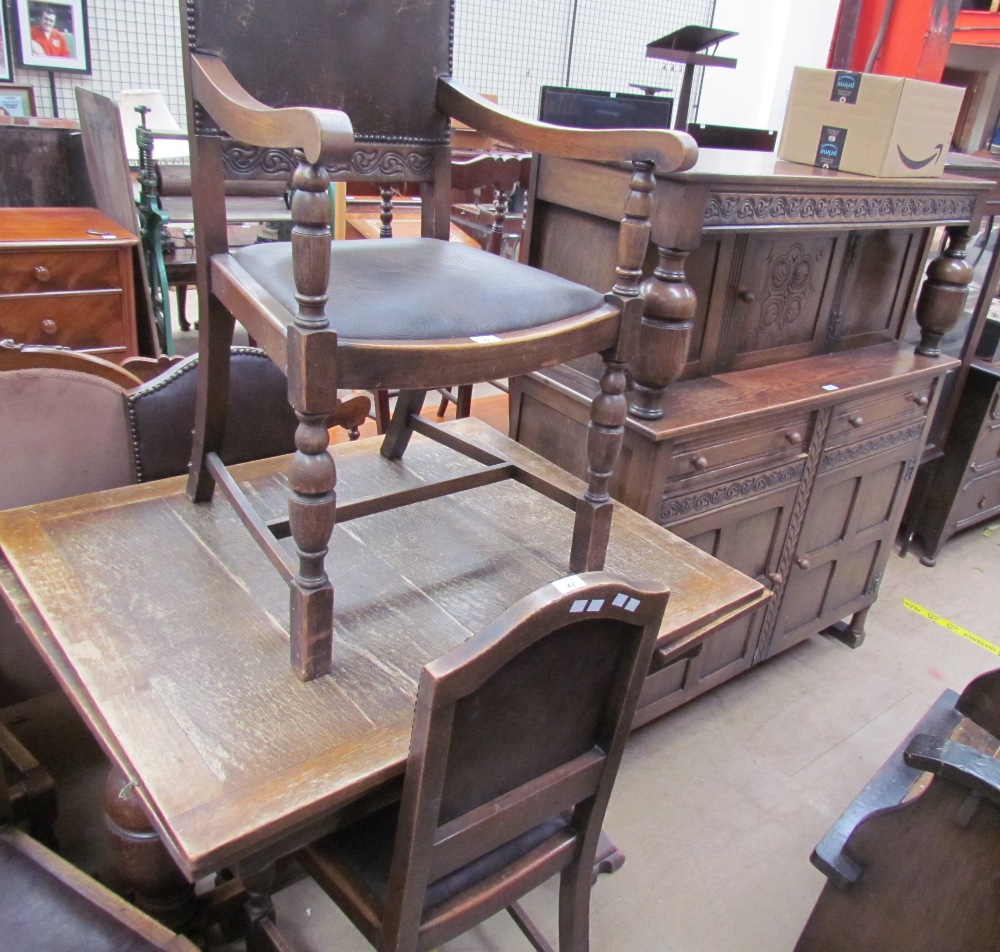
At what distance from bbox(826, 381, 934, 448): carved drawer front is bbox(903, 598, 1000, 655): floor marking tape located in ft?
2.29

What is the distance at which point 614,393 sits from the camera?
3.58 ft

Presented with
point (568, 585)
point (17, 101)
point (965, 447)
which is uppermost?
point (17, 101)

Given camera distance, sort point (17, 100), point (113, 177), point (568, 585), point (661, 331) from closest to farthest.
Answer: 1. point (568, 585)
2. point (661, 331)
3. point (113, 177)
4. point (17, 100)

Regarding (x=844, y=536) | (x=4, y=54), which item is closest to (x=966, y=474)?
(x=844, y=536)

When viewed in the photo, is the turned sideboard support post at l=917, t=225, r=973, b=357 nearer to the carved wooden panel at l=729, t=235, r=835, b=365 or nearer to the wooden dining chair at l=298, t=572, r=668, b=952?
the carved wooden panel at l=729, t=235, r=835, b=365

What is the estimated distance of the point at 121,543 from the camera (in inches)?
44.5

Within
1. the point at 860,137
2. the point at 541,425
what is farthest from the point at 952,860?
the point at 860,137

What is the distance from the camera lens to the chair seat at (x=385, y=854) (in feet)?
3.02

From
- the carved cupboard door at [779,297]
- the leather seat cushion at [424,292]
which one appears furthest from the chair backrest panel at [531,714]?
the carved cupboard door at [779,297]

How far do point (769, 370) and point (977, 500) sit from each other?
1.48 meters

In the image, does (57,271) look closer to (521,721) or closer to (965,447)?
(521,721)

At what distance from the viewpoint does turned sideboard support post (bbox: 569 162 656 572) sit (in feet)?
3.37

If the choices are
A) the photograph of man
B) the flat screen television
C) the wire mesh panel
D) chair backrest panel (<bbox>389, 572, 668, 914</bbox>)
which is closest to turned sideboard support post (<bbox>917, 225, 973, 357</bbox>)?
the flat screen television

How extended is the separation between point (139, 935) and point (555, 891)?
2.70 feet
